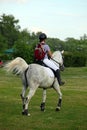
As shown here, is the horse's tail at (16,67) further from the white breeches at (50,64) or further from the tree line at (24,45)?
the tree line at (24,45)

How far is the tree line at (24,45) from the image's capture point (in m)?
53.5

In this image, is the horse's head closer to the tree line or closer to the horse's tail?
the horse's tail

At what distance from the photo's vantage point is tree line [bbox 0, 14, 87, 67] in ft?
176

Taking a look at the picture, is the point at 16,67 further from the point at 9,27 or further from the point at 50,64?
the point at 9,27

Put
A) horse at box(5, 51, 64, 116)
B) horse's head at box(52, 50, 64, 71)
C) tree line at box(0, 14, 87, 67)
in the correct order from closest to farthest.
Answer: horse at box(5, 51, 64, 116), horse's head at box(52, 50, 64, 71), tree line at box(0, 14, 87, 67)

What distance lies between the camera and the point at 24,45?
53.0 m

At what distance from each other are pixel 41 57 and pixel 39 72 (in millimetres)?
770

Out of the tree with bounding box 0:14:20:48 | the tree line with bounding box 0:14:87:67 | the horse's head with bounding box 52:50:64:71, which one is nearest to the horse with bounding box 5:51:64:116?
the horse's head with bounding box 52:50:64:71

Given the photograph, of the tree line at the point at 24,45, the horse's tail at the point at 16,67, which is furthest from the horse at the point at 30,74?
the tree line at the point at 24,45

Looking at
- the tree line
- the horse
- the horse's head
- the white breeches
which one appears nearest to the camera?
the horse

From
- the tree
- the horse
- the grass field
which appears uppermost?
the horse

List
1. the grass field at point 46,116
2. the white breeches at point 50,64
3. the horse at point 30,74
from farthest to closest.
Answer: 1. the white breeches at point 50,64
2. the horse at point 30,74
3. the grass field at point 46,116

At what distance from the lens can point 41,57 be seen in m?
13.5

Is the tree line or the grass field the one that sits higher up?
the grass field
